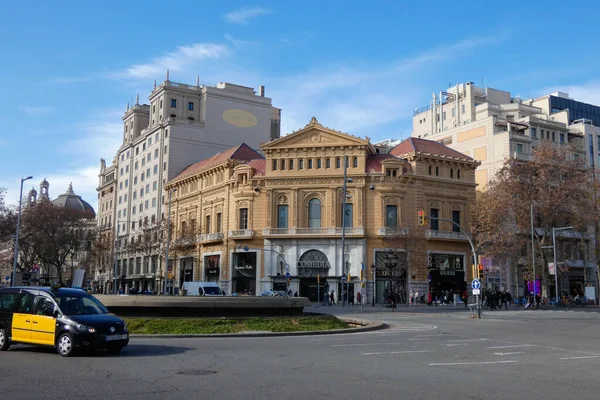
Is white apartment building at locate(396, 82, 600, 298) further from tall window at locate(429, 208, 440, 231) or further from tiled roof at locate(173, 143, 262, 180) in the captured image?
tiled roof at locate(173, 143, 262, 180)

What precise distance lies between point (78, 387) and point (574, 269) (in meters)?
75.8

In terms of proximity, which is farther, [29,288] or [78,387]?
[29,288]

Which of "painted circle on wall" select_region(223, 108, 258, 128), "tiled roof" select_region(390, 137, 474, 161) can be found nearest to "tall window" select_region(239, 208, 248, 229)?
"tiled roof" select_region(390, 137, 474, 161)

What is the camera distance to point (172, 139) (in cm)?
8275

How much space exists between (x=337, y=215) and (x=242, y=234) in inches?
420

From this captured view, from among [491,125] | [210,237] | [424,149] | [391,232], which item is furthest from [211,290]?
[491,125]

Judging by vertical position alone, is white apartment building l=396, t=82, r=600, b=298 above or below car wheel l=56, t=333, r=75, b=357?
above

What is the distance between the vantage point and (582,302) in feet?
188

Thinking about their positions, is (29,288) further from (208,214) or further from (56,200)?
(56,200)

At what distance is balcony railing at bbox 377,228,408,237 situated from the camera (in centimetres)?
5880

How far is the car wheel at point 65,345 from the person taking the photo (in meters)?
13.5

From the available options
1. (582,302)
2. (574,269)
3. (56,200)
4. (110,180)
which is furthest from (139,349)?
(56,200)

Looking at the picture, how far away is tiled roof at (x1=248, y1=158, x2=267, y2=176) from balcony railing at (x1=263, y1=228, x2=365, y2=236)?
22.2 ft

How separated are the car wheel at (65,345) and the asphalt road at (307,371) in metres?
0.26
